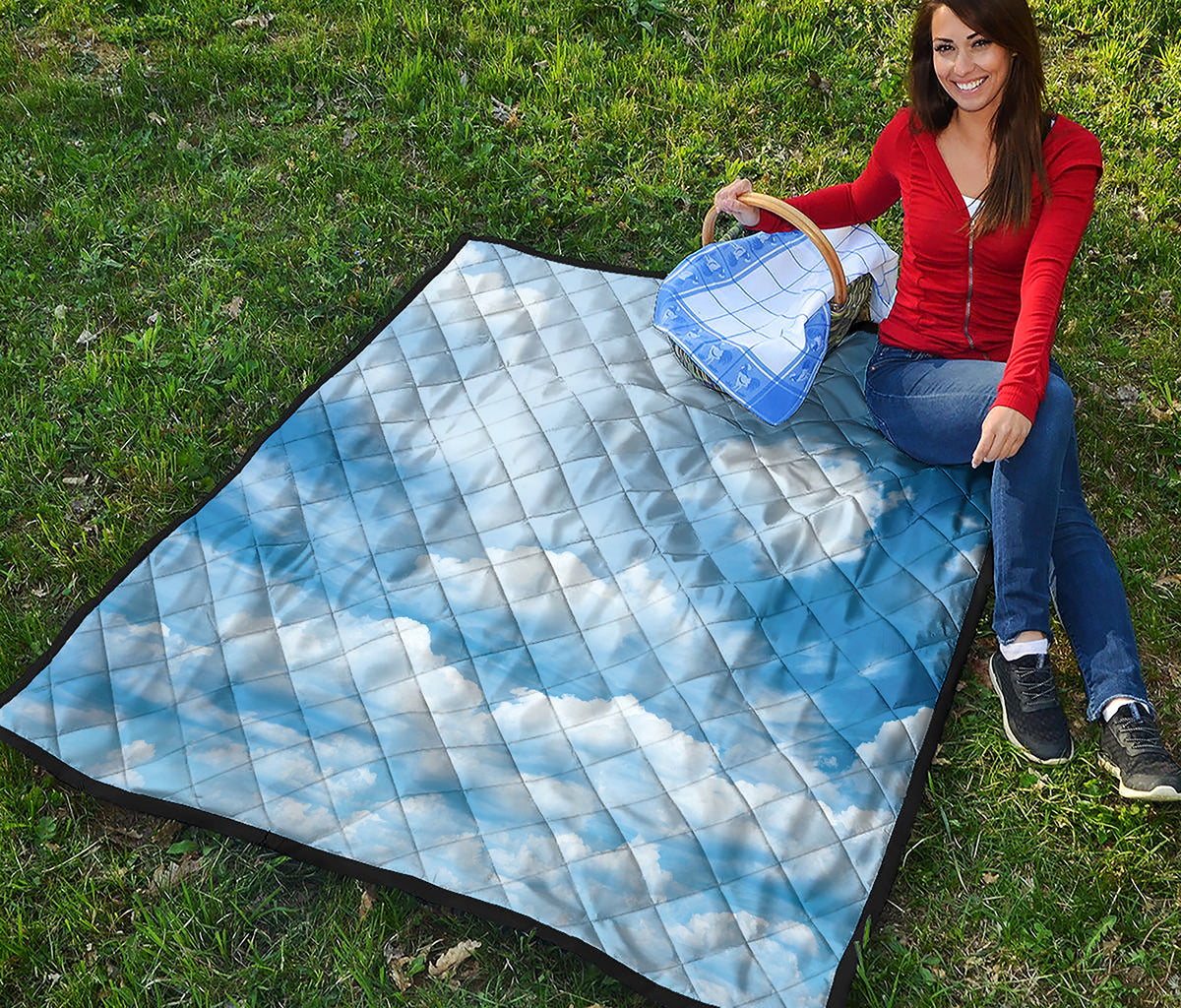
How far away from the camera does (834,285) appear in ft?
9.59

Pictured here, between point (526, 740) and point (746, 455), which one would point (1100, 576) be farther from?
point (526, 740)

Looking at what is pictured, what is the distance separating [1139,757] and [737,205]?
65.4 inches

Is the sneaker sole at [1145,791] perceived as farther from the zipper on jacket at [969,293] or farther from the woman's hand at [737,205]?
the woman's hand at [737,205]

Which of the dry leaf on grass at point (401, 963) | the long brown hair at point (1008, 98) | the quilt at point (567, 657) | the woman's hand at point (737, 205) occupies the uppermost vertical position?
the long brown hair at point (1008, 98)

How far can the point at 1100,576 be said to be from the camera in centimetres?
253

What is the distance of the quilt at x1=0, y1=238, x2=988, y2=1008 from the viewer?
2.26 m

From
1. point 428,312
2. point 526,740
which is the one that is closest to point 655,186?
point 428,312

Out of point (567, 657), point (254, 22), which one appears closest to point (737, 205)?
point (567, 657)

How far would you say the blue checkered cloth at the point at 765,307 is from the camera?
2873 millimetres

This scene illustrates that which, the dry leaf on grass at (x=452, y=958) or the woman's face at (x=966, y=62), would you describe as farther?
the woman's face at (x=966, y=62)

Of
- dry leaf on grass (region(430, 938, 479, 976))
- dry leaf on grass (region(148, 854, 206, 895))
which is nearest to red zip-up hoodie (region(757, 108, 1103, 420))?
dry leaf on grass (region(430, 938, 479, 976))

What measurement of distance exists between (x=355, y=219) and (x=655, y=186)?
1.03 meters

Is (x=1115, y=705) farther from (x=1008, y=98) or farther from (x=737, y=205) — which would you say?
(x=737, y=205)

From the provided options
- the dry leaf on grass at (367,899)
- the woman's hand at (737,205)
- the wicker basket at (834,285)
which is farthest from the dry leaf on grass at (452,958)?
the woman's hand at (737,205)
